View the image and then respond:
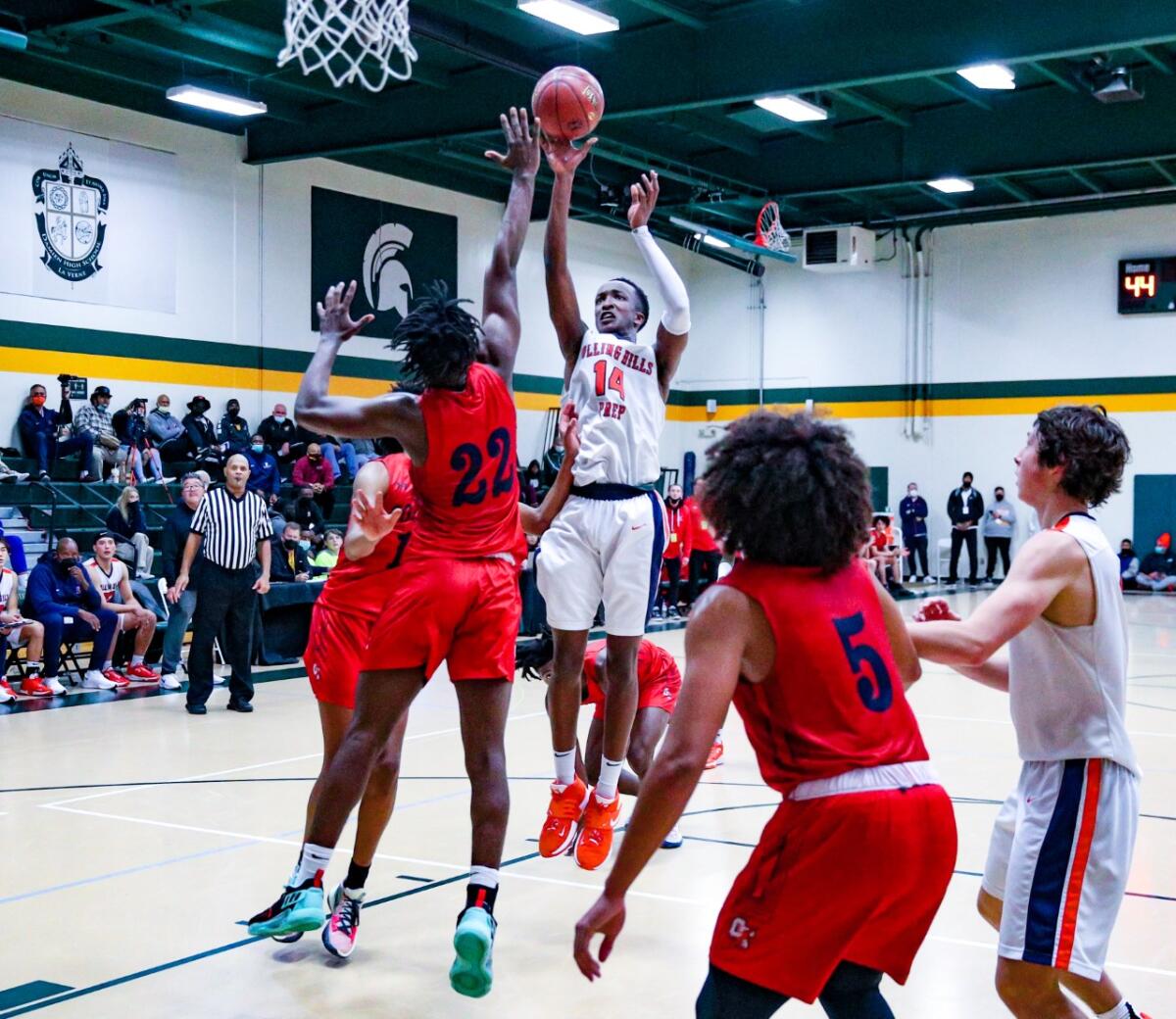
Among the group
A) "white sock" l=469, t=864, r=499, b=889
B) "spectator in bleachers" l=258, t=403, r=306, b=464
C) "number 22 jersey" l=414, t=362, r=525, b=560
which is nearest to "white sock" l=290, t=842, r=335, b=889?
"white sock" l=469, t=864, r=499, b=889

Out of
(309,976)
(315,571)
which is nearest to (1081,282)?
(315,571)

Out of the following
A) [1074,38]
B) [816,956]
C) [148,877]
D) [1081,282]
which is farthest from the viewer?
[1081,282]

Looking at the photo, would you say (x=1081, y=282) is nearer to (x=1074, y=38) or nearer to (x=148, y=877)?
(x=1074, y=38)

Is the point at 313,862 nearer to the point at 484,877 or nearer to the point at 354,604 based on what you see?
the point at 484,877

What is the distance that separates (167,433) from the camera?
17.5 m

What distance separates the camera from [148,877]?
5211mm

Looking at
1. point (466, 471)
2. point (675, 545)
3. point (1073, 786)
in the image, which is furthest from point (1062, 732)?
point (675, 545)

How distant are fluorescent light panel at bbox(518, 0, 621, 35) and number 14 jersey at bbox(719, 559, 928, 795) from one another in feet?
39.3

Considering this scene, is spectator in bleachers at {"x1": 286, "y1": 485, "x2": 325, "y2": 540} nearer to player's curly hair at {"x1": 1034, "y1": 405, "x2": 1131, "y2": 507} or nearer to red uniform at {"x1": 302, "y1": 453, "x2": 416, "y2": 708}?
red uniform at {"x1": 302, "y1": 453, "x2": 416, "y2": 708}

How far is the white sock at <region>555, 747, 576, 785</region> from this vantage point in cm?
526

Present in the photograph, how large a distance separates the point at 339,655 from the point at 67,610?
711cm

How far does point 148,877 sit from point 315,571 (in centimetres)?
878

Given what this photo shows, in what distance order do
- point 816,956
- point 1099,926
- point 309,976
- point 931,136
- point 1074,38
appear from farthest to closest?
point 931,136 → point 1074,38 → point 309,976 → point 1099,926 → point 816,956

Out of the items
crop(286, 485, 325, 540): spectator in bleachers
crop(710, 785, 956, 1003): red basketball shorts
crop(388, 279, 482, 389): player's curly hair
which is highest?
crop(388, 279, 482, 389): player's curly hair
